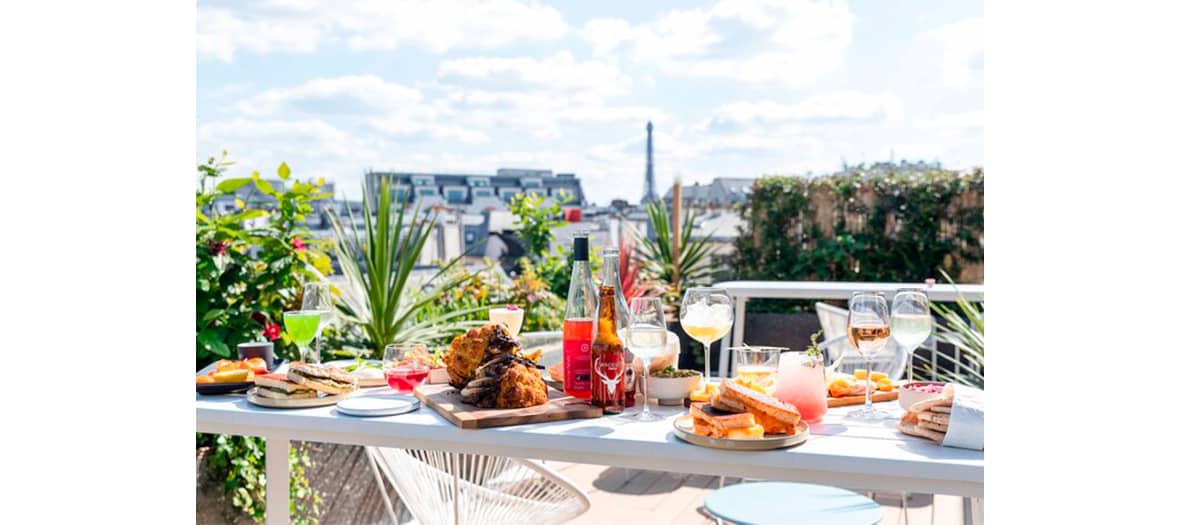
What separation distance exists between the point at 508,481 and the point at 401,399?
614mm

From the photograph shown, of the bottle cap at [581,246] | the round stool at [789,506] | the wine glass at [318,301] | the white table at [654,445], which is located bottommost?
the round stool at [789,506]

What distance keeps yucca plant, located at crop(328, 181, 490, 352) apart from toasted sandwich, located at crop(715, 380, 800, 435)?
2.42 meters

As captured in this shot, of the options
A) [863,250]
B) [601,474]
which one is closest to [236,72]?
[863,250]

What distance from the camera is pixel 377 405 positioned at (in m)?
1.67

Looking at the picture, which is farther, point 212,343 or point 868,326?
point 212,343

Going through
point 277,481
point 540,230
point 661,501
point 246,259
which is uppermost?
point 540,230

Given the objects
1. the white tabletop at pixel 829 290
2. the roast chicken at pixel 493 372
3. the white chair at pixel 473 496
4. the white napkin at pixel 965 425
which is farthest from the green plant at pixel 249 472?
the white napkin at pixel 965 425

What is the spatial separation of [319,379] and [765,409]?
2.82 ft

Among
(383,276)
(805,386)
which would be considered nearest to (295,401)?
(805,386)

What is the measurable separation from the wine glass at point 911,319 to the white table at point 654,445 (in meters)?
0.15

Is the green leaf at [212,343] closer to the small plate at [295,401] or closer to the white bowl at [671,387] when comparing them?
the small plate at [295,401]

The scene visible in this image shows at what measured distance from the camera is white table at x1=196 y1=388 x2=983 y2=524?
4.26 feet

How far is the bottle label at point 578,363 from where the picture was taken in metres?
1.68

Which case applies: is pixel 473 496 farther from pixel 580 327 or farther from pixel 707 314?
pixel 707 314
